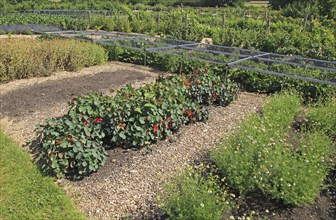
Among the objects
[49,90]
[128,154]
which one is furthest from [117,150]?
[49,90]

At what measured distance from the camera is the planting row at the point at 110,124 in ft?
14.0

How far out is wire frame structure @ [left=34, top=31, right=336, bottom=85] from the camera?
300 inches

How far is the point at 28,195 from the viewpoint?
3994 millimetres

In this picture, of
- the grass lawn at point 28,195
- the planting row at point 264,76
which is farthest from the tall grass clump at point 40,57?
the grass lawn at point 28,195

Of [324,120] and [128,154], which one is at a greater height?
[324,120]

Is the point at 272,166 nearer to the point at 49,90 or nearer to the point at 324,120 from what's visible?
the point at 324,120

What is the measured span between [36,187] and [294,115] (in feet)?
15.4

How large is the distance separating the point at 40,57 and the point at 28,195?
244 inches

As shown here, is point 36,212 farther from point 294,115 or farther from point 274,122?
point 294,115

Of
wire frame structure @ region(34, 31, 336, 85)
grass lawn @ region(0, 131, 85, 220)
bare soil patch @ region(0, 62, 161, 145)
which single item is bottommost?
grass lawn @ region(0, 131, 85, 220)

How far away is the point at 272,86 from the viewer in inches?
320

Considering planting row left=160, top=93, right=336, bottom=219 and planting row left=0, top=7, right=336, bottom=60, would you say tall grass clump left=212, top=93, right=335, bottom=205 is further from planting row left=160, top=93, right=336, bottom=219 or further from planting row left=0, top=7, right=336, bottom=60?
planting row left=0, top=7, right=336, bottom=60

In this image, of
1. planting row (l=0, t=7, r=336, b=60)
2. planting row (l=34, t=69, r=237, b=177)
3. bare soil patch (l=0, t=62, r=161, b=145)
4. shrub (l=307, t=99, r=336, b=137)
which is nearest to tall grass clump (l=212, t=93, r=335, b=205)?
shrub (l=307, t=99, r=336, b=137)

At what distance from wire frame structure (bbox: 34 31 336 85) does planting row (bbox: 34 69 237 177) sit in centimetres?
288
